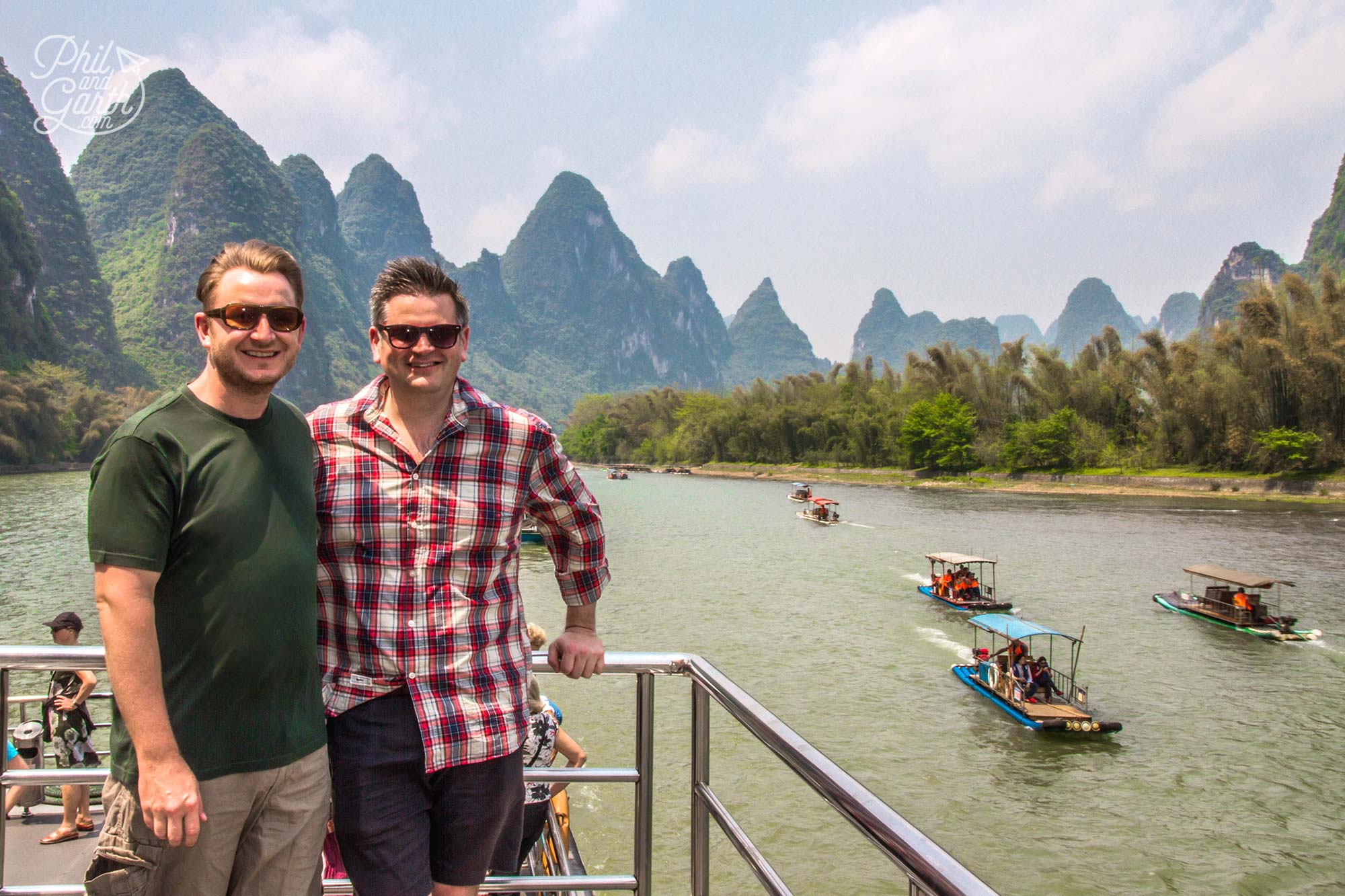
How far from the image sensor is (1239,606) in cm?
1531

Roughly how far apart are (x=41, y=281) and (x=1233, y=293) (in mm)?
159471

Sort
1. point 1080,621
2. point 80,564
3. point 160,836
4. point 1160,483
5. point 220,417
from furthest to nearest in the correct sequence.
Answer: point 1160,483
point 80,564
point 1080,621
point 220,417
point 160,836

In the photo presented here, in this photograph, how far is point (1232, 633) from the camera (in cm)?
1523

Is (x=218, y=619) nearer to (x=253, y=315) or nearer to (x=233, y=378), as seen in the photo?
(x=233, y=378)

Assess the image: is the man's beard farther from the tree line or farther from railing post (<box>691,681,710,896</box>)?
the tree line

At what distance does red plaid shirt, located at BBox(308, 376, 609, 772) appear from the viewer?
1368mm

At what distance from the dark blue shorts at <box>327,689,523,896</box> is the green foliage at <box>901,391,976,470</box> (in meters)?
51.3

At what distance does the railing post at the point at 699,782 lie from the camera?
1.66m

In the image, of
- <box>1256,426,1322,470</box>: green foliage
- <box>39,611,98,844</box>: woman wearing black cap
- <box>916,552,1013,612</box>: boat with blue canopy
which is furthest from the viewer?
<box>1256,426,1322,470</box>: green foliage

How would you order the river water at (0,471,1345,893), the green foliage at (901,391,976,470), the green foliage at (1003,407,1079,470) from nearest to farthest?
the river water at (0,471,1345,893) → the green foliage at (1003,407,1079,470) → the green foliage at (901,391,976,470)

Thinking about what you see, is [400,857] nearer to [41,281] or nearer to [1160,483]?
[1160,483]

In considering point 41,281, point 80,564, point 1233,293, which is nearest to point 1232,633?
point 80,564

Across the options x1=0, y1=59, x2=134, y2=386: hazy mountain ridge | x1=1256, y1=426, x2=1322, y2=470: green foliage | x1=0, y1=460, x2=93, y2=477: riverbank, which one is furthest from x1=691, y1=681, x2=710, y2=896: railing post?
x1=0, y1=59, x2=134, y2=386: hazy mountain ridge

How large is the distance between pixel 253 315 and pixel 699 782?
1218 mm
